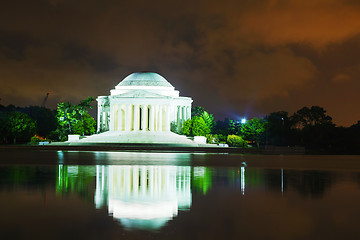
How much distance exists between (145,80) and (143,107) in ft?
42.8

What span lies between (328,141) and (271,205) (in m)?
107

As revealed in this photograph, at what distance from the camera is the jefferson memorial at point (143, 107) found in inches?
5955

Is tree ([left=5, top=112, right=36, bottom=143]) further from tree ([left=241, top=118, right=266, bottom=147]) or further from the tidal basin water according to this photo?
the tidal basin water

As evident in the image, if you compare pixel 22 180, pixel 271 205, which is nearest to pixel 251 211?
pixel 271 205

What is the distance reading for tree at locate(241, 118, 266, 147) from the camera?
131 m

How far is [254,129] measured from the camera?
436ft

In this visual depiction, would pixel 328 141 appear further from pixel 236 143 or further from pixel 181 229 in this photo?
pixel 181 229

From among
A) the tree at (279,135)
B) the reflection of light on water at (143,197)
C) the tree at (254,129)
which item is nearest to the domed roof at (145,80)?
the tree at (254,129)

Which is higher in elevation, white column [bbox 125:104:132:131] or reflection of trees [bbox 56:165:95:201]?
white column [bbox 125:104:132:131]

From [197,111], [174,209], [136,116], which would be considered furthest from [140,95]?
[174,209]

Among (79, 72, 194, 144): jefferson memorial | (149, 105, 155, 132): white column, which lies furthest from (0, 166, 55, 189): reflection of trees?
(149, 105, 155, 132): white column

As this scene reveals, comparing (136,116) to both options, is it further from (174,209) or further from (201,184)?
(174,209)

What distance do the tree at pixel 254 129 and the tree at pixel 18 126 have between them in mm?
51838

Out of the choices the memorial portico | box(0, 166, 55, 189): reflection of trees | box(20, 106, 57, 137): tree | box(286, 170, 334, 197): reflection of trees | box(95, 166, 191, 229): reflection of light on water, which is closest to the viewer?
box(95, 166, 191, 229): reflection of light on water
